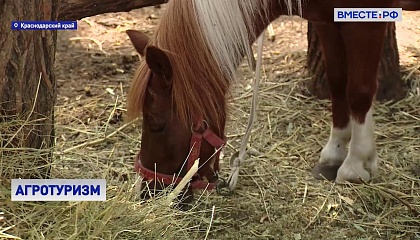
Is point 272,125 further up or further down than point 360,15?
further down

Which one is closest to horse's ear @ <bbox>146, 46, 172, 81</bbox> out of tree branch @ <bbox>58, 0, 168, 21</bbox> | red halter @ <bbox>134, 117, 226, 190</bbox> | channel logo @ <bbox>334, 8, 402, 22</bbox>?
red halter @ <bbox>134, 117, 226, 190</bbox>

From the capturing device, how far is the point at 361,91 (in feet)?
9.70

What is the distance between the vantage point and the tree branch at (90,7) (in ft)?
10.5

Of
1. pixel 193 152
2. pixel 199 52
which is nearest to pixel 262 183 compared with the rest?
pixel 193 152

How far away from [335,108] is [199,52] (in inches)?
41.9

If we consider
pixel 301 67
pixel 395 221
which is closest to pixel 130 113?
pixel 395 221

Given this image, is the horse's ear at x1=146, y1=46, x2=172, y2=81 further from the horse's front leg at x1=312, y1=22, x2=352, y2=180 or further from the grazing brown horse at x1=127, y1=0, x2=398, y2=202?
the horse's front leg at x1=312, y1=22, x2=352, y2=180

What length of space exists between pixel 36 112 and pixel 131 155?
3.80ft

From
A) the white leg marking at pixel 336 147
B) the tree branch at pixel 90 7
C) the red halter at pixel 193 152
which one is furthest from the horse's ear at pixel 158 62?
the white leg marking at pixel 336 147

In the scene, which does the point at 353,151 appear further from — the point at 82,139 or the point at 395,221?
the point at 82,139

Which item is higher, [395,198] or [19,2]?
[19,2]

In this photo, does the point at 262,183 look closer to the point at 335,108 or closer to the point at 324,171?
the point at 324,171

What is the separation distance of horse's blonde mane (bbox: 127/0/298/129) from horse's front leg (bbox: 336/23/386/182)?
603mm

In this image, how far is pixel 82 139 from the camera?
10.9ft
